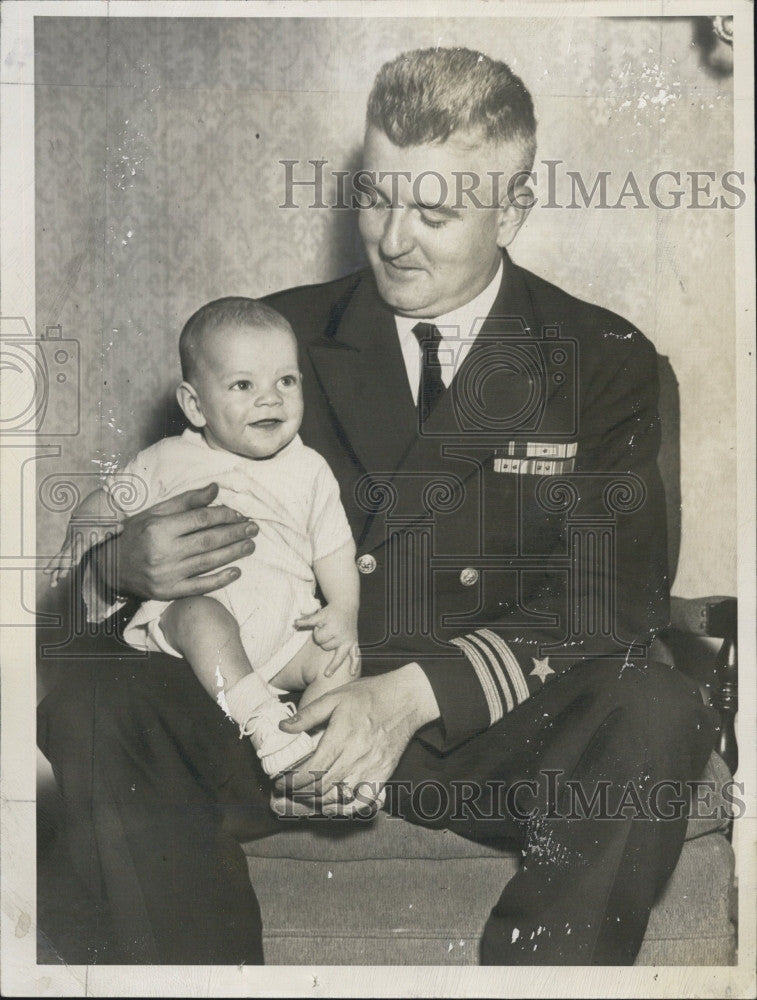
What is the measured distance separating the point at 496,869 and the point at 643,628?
1.84ft

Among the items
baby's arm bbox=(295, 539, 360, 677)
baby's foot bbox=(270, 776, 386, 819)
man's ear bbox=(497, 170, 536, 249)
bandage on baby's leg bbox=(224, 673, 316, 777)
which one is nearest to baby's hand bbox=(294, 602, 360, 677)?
baby's arm bbox=(295, 539, 360, 677)

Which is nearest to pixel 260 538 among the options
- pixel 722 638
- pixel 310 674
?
pixel 310 674

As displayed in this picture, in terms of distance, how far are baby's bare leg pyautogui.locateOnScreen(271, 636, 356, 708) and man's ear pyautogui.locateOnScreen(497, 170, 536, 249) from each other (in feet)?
2.96

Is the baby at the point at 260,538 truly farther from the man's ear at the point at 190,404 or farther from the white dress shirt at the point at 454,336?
the white dress shirt at the point at 454,336

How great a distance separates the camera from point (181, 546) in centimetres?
186

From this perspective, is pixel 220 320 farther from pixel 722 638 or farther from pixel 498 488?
pixel 722 638

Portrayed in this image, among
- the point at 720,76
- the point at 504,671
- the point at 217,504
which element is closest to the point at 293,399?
the point at 217,504

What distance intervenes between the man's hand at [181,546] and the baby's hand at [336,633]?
184mm

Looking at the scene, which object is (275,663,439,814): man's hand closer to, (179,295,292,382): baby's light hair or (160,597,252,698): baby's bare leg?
(160,597,252,698): baby's bare leg

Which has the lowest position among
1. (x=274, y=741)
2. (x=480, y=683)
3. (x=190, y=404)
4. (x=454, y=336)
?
Result: (x=274, y=741)

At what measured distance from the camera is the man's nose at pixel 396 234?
189cm

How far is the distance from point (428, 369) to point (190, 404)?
19.0 inches

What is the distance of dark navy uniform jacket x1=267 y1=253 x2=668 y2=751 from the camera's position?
6.14 ft

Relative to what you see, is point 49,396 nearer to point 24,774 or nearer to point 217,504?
point 217,504
